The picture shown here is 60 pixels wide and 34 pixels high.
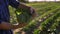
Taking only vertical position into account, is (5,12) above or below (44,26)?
above

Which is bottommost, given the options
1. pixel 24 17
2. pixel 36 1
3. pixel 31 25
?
pixel 36 1

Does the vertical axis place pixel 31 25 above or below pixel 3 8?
below

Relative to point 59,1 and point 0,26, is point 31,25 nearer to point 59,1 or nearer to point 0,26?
point 0,26

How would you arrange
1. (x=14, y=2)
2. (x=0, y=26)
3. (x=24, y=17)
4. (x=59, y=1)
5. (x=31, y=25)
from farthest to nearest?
(x=59, y=1), (x=31, y=25), (x=24, y=17), (x=14, y=2), (x=0, y=26)

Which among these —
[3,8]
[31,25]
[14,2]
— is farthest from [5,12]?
[31,25]

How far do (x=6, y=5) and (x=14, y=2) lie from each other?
0.23 metres

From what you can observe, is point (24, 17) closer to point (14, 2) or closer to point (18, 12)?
point (18, 12)

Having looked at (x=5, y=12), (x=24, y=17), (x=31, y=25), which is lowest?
(x=31, y=25)

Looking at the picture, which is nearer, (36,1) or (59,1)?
(59,1)

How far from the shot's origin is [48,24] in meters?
7.52

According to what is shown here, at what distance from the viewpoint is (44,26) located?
7.24m

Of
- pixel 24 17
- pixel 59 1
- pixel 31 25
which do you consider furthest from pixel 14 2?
pixel 59 1

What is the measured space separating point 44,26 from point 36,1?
38.7ft

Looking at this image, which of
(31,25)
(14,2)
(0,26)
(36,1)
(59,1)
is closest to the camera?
(0,26)
